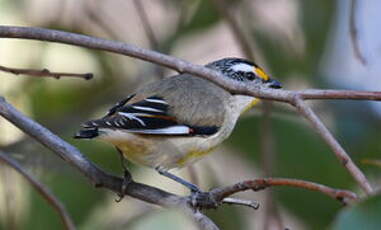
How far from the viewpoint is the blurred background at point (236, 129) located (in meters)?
3.11

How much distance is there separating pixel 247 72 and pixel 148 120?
3.07 feet

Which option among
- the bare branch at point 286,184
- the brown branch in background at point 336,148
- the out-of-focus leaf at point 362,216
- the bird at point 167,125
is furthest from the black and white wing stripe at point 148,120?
the out-of-focus leaf at point 362,216

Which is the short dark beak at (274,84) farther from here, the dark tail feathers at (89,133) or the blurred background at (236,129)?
the dark tail feathers at (89,133)

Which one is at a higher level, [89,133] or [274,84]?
[89,133]

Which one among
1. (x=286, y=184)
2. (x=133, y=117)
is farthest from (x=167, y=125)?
(x=286, y=184)

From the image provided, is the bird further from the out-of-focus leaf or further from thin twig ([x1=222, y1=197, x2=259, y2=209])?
the out-of-focus leaf

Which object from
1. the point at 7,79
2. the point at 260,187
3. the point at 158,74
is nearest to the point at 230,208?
the point at 158,74

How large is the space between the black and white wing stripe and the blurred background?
294 mm

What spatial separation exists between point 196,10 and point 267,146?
1122 millimetres

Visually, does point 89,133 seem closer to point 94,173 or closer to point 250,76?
point 94,173

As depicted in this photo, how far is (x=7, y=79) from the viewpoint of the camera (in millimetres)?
3672

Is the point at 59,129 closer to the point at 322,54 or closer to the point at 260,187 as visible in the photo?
the point at 322,54

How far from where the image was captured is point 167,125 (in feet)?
8.84

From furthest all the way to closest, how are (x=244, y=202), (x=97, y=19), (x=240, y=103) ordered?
(x=97, y=19) → (x=240, y=103) → (x=244, y=202)
